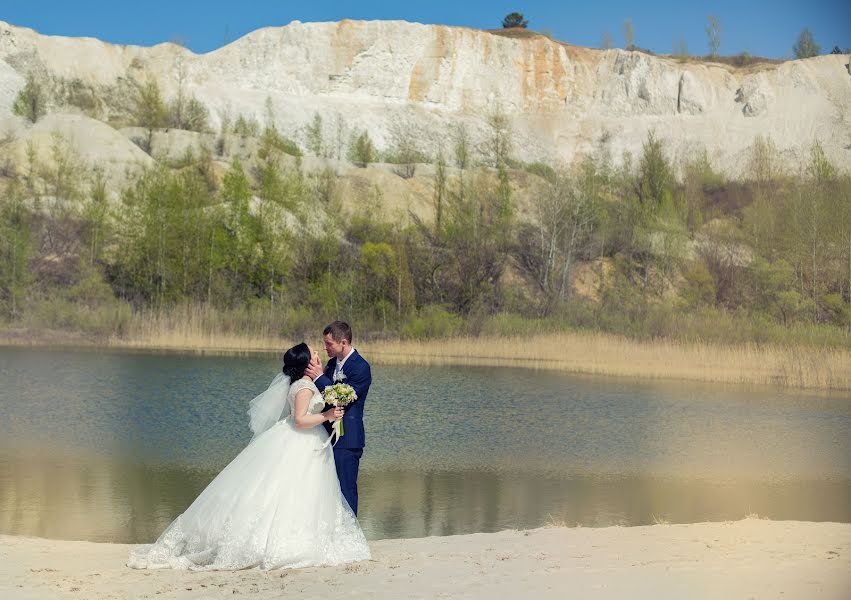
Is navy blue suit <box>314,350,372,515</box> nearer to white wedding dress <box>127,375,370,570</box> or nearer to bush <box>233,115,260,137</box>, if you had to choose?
white wedding dress <box>127,375,370,570</box>

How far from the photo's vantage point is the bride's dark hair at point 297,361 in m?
6.92

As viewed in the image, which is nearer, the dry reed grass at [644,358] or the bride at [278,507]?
the bride at [278,507]

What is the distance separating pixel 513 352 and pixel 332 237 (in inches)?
419

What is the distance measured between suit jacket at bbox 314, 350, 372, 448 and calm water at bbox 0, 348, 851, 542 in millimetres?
1837

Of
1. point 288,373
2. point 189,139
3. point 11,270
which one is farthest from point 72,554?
point 189,139

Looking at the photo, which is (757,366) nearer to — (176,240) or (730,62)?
(176,240)

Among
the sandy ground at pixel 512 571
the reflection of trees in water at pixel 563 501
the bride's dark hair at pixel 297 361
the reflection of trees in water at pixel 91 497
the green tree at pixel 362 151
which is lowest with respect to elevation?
the reflection of trees in water at pixel 563 501

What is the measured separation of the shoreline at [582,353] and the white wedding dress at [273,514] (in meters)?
16.1

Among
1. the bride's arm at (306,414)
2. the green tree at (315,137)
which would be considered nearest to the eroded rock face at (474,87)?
the green tree at (315,137)

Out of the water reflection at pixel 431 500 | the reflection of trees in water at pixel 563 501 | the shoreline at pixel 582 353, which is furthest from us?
the shoreline at pixel 582 353

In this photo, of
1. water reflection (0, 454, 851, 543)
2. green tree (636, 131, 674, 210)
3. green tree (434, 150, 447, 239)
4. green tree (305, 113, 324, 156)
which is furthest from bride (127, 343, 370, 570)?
green tree (305, 113, 324, 156)

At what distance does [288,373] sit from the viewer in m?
6.98

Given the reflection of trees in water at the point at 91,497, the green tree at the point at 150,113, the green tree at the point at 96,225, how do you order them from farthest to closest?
the green tree at the point at 150,113, the green tree at the point at 96,225, the reflection of trees in water at the point at 91,497

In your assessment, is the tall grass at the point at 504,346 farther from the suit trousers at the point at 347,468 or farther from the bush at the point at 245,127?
the bush at the point at 245,127
